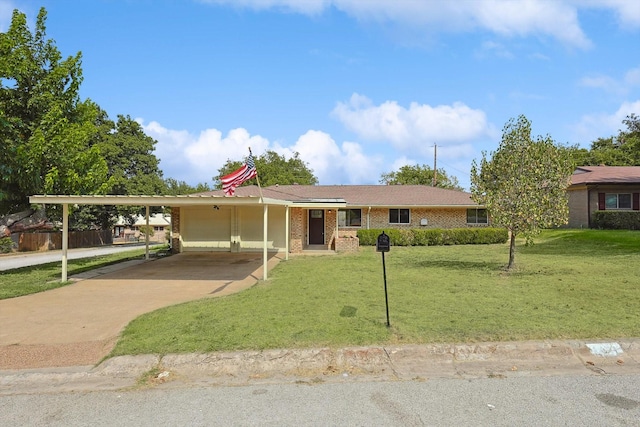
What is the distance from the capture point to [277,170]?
183ft

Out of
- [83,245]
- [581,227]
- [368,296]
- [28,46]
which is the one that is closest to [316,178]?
[83,245]

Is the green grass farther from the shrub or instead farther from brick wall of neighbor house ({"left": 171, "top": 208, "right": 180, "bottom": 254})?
the shrub

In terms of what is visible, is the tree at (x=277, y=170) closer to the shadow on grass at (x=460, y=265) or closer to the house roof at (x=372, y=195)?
the house roof at (x=372, y=195)

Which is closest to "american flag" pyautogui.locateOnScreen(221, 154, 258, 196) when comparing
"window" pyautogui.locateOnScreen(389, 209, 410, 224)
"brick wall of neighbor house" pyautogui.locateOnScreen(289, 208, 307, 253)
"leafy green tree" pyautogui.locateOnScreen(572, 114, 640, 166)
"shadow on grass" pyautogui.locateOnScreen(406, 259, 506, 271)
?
"shadow on grass" pyautogui.locateOnScreen(406, 259, 506, 271)

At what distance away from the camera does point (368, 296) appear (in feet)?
29.0

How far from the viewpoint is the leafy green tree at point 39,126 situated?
13.5 metres

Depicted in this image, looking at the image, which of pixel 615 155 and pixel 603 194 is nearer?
pixel 603 194

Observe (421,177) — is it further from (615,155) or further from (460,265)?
(460,265)

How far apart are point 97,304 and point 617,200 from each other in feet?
90.8

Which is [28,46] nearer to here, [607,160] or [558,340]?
[558,340]

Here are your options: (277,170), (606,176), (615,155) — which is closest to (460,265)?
(606,176)

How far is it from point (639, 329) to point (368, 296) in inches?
176

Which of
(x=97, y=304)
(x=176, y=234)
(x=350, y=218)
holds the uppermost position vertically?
(x=350, y=218)

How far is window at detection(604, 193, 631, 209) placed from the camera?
2533 centimetres
